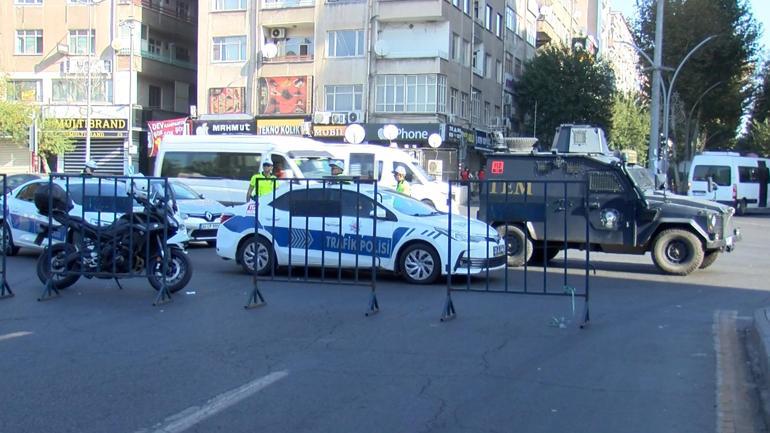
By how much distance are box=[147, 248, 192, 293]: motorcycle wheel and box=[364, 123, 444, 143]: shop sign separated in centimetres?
3019

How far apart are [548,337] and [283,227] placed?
17.5ft

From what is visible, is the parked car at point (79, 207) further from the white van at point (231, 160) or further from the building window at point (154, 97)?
the building window at point (154, 97)

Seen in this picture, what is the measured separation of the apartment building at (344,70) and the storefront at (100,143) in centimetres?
487

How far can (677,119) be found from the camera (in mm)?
48688

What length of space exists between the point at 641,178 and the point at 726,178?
23832 millimetres

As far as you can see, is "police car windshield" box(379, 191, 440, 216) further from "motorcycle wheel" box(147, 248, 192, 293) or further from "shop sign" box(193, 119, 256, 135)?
"shop sign" box(193, 119, 256, 135)

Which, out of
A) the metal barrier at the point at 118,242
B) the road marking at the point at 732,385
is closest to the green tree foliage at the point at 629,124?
the metal barrier at the point at 118,242

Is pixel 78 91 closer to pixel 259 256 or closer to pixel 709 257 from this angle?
pixel 259 256

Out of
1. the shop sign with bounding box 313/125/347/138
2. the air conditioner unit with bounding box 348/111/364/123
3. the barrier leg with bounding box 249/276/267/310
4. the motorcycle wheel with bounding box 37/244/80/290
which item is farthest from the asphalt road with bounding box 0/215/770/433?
the shop sign with bounding box 313/125/347/138

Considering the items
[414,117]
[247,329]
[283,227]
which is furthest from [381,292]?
[414,117]

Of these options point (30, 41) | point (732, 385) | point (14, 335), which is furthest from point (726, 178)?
point (30, 41)

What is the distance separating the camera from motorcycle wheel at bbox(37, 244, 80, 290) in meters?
10.7

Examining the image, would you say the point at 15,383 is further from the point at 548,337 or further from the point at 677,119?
the point at 677,119

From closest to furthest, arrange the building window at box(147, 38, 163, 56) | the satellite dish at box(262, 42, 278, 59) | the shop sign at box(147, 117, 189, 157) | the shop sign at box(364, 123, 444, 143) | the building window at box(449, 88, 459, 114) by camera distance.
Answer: the shop sign at box(147, 117, 189, 157), the shop sign at box(364, 123, 444, 143), the building window at box(449, 88, 459, 114), the satellite dish at box(262, 42, 278, 59), the building window at box(147, 38, 163, 56)
